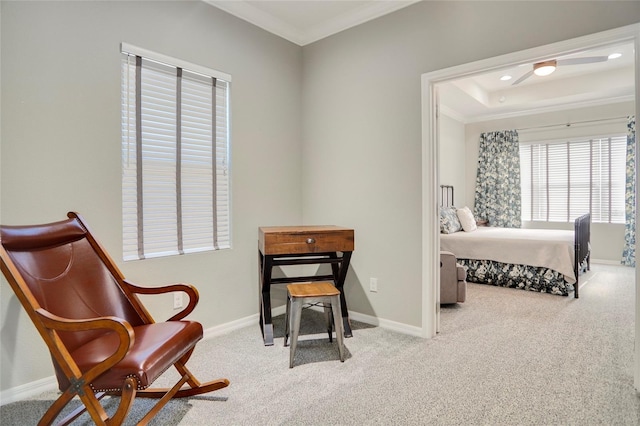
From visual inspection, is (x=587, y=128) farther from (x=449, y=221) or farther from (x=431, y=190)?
(x=431, y=190)

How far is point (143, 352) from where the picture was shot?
4.86 feet

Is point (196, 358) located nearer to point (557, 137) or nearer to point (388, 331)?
point (388, 331)

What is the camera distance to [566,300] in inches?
149

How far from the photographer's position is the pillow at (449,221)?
16.7 feet

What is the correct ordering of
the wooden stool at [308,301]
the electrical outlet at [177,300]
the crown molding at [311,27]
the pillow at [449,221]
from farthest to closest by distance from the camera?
the pillow at [449,221]
the crown molding at [311,27]
the electrical outlet at [177,300]
the wooden stool at [308,301]

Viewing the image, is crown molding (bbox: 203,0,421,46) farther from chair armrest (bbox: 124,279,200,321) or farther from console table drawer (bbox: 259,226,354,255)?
chair armrest (bbox: 124,279,200,321)

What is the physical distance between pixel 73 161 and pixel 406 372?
236 cm

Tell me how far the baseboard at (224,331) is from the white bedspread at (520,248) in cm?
222

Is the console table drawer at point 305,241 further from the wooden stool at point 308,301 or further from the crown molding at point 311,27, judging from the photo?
the crown molding at point 311,27

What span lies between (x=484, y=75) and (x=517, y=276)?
107 inches

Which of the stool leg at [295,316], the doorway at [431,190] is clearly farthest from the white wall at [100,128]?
the doorway at [431,190]

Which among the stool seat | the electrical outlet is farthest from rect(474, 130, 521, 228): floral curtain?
the electrical outlet

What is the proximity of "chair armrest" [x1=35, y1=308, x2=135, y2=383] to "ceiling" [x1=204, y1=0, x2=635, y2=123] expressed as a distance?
2.41m

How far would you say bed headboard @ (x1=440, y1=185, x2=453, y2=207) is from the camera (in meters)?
6.07
